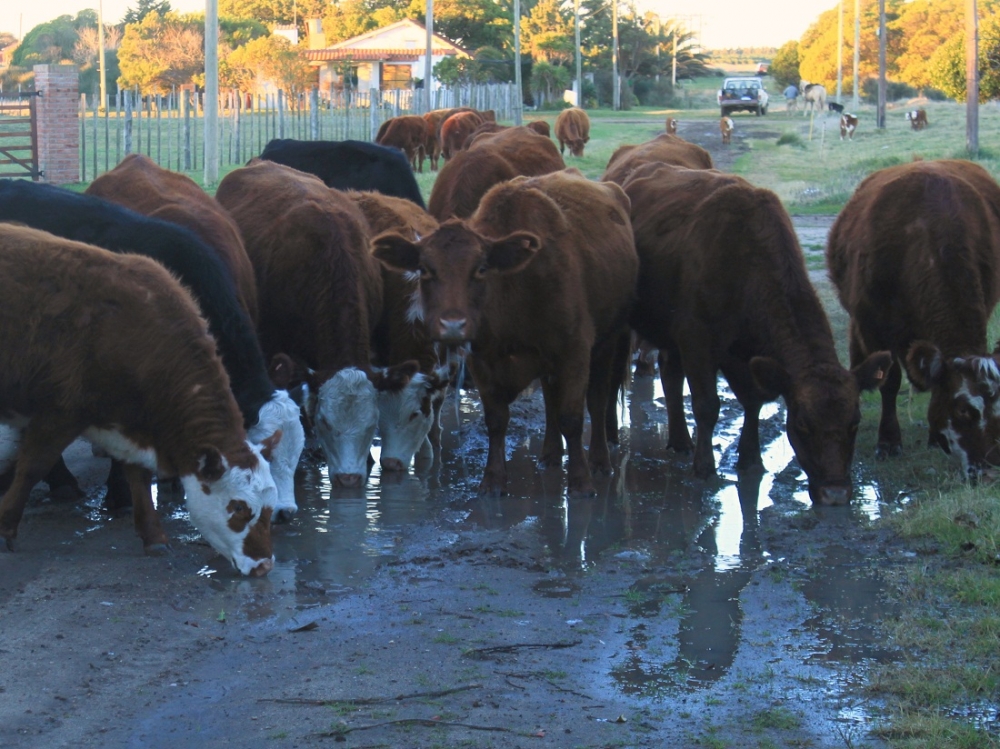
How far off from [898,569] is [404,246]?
10.3ft

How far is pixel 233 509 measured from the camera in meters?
6.10

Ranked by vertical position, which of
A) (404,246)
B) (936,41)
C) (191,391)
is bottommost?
(191,391)

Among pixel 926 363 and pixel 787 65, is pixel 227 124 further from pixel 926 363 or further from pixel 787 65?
pixel 787 65

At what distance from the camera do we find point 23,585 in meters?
5.74

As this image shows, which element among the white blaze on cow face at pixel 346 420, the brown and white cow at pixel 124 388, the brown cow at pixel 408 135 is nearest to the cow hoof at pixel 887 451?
the white blaze on cow face at pixel 346 420

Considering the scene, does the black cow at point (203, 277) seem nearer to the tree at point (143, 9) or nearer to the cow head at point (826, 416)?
the cow head at point (826, 416)

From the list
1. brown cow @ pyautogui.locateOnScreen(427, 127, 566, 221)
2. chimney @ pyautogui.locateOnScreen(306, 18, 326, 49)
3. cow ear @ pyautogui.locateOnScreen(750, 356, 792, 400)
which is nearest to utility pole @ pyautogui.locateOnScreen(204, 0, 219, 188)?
brown cow @ pyautogui.locateOnScreen(427, 127, 566, 221)

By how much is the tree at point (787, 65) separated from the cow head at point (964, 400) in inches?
3696

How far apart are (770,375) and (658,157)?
4903 mm

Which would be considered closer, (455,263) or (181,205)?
(455,263)

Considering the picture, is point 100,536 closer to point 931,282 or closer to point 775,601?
point 775,601

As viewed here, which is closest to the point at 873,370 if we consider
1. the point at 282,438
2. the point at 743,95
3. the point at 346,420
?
the point at 346,420

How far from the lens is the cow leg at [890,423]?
8.57 meters

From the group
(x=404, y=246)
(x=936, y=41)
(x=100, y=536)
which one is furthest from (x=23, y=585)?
(x=936, y=41)
